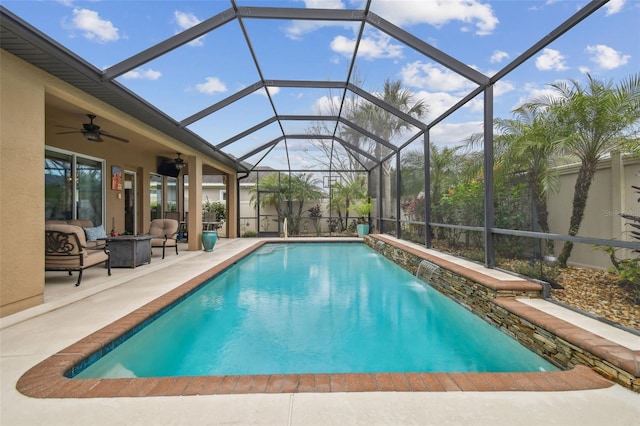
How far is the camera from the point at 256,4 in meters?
4.93

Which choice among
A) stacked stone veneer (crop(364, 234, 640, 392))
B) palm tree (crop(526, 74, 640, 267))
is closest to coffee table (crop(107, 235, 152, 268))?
stacked stone veneer (crop(364, 234, 640, 392))

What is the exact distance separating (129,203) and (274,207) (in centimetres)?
614

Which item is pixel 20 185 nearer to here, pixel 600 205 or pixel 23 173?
pixel 23 173

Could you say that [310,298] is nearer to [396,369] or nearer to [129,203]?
[396,369]

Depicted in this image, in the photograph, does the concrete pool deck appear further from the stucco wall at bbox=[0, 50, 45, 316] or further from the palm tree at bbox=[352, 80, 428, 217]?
the palm tree at bbox=[352, 80, 428, 217]

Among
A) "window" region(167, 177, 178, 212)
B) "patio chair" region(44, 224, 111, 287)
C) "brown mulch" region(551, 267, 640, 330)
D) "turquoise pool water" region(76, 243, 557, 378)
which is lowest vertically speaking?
"turquoise pool water" region(76, 243, 557, 378)

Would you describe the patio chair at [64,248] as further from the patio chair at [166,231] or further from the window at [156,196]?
the window at [156,196]

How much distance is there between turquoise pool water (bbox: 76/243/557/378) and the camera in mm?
2816

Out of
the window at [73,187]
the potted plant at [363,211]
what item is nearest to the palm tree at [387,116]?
the potted plant at [363,211]

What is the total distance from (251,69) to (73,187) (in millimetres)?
4610

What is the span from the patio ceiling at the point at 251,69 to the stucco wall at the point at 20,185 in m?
0.29

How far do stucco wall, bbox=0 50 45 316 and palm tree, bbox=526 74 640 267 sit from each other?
5.84 meters

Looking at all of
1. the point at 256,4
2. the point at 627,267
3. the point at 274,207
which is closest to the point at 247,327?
the point at 627,267

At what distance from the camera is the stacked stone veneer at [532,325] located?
7.18 ft
